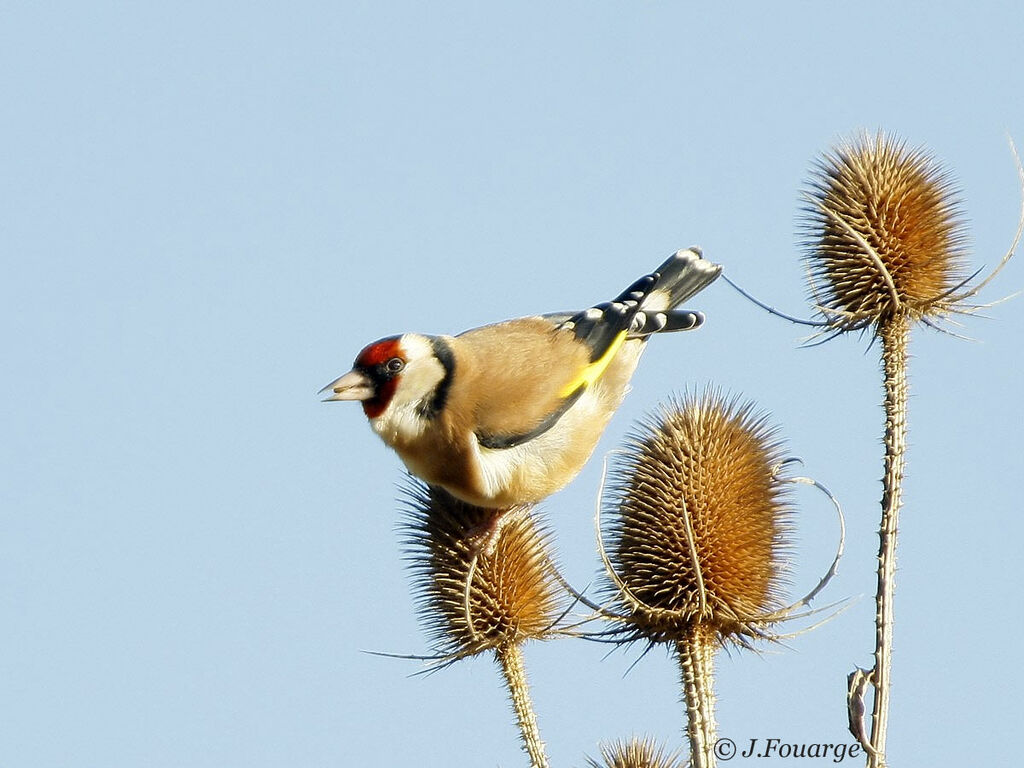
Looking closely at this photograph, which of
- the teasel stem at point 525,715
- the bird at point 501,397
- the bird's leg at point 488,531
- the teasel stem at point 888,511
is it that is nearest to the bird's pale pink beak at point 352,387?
the bird at point 501,397

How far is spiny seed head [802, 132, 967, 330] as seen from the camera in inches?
289

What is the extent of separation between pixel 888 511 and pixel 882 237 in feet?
6.63

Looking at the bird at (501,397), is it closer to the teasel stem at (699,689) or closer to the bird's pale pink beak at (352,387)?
the bird's pale pink beak at (352,387)

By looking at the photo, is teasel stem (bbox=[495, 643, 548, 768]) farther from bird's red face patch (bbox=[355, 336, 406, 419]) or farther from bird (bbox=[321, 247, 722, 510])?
bird's red face patch (bbox=[355, 336, 406, 419])

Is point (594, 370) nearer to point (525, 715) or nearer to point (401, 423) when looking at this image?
point (401, 423)

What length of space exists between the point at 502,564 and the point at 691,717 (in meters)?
1.28

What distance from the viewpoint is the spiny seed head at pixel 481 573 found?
682 centimetres

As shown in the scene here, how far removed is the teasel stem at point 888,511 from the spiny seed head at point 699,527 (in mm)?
708

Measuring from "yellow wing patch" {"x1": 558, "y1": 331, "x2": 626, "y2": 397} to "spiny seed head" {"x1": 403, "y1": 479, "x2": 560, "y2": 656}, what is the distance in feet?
2.36

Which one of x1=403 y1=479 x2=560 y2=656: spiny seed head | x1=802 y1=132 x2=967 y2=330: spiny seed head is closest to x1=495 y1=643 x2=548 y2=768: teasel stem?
x1=403 y1=479 x2=560 y2=656: spiny seed head

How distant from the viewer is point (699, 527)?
6891 millimetres

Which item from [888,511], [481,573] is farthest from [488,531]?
[888,511]

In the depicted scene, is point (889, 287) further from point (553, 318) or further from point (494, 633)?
point (494, 633)

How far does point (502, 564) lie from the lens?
691 cm
